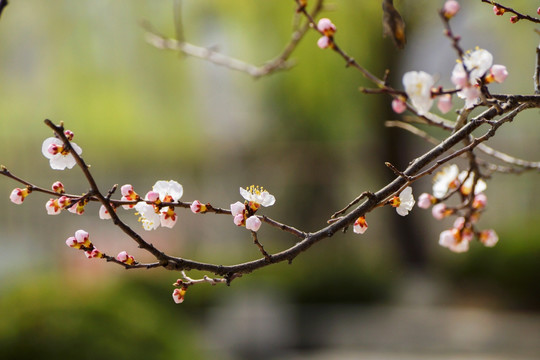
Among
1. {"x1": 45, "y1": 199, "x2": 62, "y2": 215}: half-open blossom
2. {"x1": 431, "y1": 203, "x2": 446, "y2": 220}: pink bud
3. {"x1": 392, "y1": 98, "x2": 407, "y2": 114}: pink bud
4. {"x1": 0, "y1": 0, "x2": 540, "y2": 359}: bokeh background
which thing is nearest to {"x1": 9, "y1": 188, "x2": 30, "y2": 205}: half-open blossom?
{"x1": 45, "y1": 199, "x2": 62, "y2": 215}: half-open blossom

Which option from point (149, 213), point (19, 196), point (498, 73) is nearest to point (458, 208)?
point (498, 73)

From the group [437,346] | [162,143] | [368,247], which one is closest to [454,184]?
[437,346]

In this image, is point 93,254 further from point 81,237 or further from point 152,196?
point 152,196

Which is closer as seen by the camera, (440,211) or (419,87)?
(419,87)

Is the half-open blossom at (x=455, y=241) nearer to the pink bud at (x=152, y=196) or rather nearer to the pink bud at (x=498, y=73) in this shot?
the pink bud at (x=498, y=73)

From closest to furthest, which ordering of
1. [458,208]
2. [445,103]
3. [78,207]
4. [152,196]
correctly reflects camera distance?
→ [78,207]
[152,196]
[445,103]
[458,208]

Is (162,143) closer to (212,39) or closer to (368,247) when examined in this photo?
(212,39)

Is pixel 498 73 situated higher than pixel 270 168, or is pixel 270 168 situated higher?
pixel 270 168
